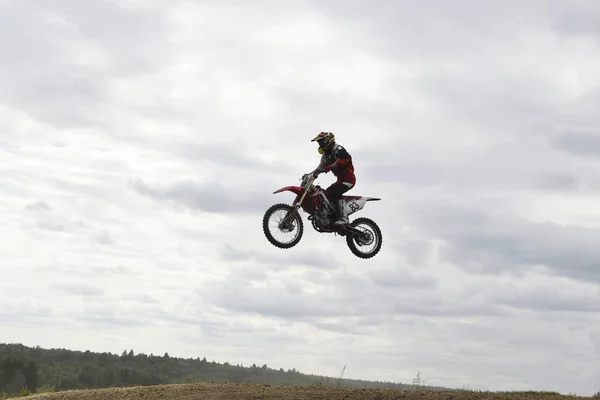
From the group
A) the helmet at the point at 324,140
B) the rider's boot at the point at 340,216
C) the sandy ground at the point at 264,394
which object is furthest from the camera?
the rider's boot at the point at 340,216

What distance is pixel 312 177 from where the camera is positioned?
23891 mm

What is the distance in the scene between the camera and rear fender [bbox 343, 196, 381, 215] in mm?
25031

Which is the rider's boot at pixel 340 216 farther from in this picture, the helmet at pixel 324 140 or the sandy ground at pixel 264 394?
the sandy ground at pixel 264 394

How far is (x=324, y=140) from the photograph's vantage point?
23.3 meters

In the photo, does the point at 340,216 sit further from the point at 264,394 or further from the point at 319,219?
the point at 264,394

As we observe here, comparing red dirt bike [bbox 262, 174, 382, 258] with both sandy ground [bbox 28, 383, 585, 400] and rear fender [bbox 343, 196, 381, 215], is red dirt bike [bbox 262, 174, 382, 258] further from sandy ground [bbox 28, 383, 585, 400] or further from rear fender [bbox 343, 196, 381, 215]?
sandy ground [bbox 28, 383, 585, 400]

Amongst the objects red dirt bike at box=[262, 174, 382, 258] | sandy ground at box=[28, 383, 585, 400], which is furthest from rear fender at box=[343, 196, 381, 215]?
sandy ground at box=[28, 383, 585, 400]

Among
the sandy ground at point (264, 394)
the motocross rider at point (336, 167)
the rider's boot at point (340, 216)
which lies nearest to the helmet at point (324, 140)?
the motocross rider at point (336, 167)

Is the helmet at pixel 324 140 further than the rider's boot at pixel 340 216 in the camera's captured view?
No

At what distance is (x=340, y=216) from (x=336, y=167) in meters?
1.91

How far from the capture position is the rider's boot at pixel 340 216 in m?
24.8

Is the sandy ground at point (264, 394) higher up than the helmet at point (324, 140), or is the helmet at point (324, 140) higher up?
the helmet at point (324, 140)

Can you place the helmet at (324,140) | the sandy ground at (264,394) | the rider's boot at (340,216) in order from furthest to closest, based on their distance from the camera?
the rider's boot at (340,216) → the sandy ground at (264,394) → the helmet at (324,140)

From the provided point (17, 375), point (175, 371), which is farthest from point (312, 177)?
point (175, 371)
